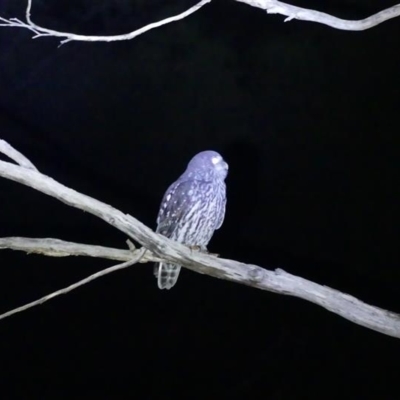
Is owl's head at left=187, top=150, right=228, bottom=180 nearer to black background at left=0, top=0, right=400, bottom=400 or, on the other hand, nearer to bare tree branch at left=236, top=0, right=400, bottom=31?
bare tree branch at left=236, top=0, right=400, bottom=31

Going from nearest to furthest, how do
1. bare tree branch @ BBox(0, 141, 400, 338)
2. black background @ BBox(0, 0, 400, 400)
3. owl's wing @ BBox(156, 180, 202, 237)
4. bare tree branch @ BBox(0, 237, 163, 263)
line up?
bare tree branch @ BBox(0, 141, 400, 338) < bare tree branch @ BBox(0, 237, 163, 263) < owl's wing @ BBox(156, 180, 202, 237) < black background @ BBox(0, 0, 400, 400)

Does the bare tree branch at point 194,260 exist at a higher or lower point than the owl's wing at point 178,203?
lower

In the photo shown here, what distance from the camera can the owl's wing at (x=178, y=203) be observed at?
7.60 ft

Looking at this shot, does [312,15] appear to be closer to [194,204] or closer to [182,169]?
[194,204]

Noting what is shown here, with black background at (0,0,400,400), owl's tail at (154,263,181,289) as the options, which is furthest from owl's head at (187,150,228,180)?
black background at (0,0,400,400)

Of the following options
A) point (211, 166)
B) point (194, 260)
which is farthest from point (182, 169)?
point (194, 260)

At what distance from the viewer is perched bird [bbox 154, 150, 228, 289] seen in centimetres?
232

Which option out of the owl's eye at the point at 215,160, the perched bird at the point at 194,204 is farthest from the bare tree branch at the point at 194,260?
the owl's eye at the point at 215,160

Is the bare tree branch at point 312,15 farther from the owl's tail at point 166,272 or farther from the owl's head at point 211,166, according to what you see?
the owl's tail at point 166,272

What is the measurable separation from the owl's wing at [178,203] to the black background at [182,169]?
1163 mm

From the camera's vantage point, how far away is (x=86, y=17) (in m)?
3.29

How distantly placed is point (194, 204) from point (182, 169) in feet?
3.99

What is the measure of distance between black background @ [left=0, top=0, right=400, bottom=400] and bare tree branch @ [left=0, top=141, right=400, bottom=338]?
1.71 m

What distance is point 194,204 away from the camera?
7.58 ft
